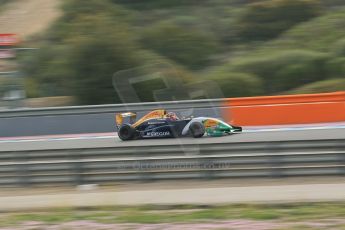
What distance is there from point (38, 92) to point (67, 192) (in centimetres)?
2280

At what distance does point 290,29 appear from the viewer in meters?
41.2

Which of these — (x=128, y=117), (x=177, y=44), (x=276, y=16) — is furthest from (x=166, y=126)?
(x=276, y=16)

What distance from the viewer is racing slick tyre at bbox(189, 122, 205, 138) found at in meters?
13.6

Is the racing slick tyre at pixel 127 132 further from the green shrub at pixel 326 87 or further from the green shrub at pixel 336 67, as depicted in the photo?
the green shrub at pixel 336 67

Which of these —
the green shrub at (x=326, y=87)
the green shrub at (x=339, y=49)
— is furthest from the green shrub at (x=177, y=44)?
the green shrub at (x=326, y=87)

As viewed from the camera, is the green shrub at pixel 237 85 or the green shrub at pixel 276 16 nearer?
the green shrub at pixel 237 85

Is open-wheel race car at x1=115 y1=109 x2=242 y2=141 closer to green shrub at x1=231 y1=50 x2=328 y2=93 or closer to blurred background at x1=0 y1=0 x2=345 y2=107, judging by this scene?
blurred background at x1=0 y1=0 x2=345 y2=107

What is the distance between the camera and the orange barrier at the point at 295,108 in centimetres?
1770

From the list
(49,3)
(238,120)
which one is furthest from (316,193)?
(49,3)

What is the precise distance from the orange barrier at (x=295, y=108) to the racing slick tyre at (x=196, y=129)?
3.39 metres

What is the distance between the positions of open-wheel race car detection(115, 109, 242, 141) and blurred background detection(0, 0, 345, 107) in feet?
2.71

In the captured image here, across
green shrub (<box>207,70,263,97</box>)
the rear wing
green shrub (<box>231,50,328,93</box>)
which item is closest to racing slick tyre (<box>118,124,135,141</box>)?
the rear wing

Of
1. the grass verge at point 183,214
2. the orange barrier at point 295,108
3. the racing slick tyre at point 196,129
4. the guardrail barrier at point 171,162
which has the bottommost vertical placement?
the orange barrier at point 295,108

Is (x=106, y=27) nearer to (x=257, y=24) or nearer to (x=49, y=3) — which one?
(x=257, y=24)
